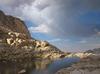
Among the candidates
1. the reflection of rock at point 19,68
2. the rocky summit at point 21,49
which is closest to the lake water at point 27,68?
the reflection of rock at point 19,68

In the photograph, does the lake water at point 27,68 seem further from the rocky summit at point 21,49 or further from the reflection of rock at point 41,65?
the rocky summit at point 21,49

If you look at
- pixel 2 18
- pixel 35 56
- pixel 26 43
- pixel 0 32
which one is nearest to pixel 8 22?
pixel 2 18

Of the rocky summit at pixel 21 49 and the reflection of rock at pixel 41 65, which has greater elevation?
the rocky summit at pixel 21 49

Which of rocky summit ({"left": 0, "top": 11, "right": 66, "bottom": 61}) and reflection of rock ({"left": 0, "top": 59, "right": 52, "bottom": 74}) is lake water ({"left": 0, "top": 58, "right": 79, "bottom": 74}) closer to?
reflection of rock ({"left": 0, "top": 59, "right": 52, "bottom": 74})

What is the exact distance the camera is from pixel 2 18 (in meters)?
189

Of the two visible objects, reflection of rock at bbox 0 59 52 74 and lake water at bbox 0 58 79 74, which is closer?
reflection of rock at bbox 0 59 52 74

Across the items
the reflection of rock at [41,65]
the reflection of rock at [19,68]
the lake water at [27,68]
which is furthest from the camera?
the reflection of rock at [41,65]

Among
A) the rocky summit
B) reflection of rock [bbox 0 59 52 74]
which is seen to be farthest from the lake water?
the rocky summit

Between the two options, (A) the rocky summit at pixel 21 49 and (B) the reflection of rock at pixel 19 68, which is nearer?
(B) the reflection of rock at pixel 19 68

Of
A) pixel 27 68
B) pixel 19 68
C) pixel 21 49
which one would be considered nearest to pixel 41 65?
pixel 27 68

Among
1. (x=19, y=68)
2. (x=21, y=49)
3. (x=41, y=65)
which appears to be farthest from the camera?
(x=21, y=49)

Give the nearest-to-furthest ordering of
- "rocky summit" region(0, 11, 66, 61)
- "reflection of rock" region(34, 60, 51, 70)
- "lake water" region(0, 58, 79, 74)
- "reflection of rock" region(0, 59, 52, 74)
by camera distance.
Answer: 1. "reflection of rock" region(0, 59, 52, 74)
2. "lake water" region(0, 58, 79, 74)
3. "reflection of rock" region(34, 60, 51, 70)
4. "rocky summit" region(0, 11, 66, 61)

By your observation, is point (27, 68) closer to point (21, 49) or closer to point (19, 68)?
point (19, 68)

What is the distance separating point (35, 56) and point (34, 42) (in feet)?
53.0
